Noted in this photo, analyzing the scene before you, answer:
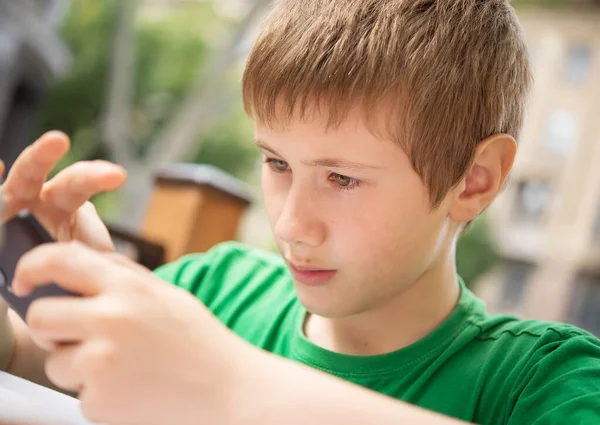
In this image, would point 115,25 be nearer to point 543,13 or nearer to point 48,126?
point 48,126

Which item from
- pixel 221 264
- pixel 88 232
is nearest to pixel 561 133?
pixel 221 264

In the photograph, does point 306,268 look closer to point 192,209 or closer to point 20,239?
point 20,239

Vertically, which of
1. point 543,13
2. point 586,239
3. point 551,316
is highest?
point 543,13

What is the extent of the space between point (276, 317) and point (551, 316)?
462 centimetres

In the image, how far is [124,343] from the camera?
35 cm

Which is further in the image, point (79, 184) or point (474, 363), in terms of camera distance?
point (474, 363)

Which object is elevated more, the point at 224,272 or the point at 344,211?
the point at 344,211

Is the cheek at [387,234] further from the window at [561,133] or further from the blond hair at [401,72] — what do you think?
the window at [561,133]

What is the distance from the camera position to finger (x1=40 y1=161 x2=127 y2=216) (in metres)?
0.47

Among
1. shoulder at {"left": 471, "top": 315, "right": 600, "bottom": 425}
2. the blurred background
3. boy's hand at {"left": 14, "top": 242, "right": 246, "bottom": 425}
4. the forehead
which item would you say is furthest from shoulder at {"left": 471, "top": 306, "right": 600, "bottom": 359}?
the blurred background

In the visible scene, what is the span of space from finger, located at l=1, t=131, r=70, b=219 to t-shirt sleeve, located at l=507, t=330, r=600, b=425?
1.34 feet

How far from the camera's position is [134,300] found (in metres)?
0.36

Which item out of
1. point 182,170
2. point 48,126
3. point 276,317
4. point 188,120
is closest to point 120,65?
point 188,120

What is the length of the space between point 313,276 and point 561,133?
5235 millimetres
